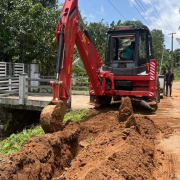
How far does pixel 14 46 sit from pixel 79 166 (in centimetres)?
1090

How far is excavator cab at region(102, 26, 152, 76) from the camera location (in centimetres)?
835

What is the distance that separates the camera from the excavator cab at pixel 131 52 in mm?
8352

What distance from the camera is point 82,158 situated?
12.3 ft

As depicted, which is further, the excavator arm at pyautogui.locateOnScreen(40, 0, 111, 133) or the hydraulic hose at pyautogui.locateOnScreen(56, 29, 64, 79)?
the hydraulic hose at pyautogui.locateOnScreen(56, 29, 64, 79)

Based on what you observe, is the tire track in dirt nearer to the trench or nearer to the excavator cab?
the excavator cab

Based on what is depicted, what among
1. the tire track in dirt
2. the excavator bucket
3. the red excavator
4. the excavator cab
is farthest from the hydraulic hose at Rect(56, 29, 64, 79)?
the excavator cab

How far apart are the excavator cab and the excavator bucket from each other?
159 inches

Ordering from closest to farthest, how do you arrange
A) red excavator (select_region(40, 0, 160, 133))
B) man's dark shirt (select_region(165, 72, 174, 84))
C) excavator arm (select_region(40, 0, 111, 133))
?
excavator arm (select_region(40, 0, 111, 133)) < red excavator (select_region(40, 0, 160, 133)) < man's dark shirt (select_region(165, 72, 174, 84))

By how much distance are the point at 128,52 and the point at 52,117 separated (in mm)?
5034

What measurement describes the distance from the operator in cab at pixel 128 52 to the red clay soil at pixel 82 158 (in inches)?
155

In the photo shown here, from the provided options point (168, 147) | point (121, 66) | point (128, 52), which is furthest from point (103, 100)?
point (168, 147)

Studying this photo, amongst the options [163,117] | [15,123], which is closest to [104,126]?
[163,117]

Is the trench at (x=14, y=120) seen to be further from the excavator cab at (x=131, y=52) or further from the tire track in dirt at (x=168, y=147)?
the tire track in dirt at (x=168, y=147)

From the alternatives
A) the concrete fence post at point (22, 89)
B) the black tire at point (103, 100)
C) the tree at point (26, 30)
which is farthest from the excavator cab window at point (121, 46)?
the tree at point (26, 30)
